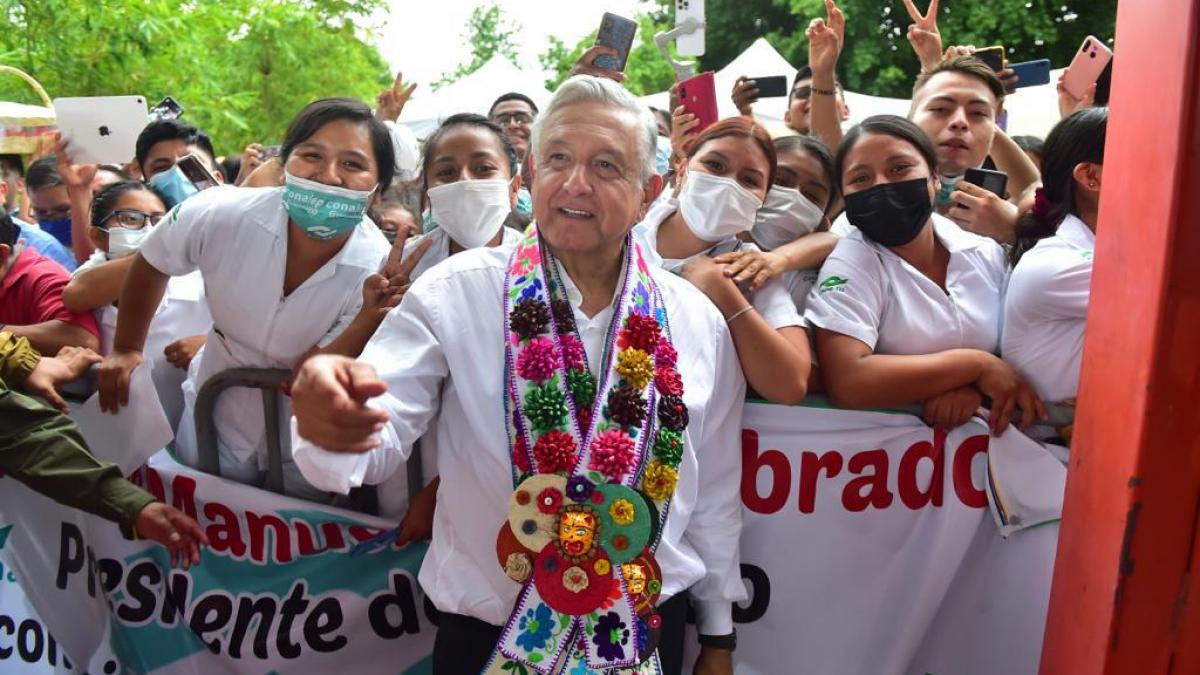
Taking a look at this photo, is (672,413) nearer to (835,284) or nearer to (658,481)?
(658,481)

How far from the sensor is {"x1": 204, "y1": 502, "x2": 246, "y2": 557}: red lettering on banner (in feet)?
9.69

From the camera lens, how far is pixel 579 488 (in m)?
2.12

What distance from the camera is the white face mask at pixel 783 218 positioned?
3.25 m

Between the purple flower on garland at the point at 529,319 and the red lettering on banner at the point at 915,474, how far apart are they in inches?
49.9

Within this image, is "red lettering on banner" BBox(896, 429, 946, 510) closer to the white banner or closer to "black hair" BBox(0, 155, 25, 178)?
the white banner

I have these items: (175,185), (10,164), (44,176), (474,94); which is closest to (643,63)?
(474,94)

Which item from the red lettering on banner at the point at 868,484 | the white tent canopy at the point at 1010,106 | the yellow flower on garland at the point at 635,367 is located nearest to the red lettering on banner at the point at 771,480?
the red lettering on banner at the point at 868,484

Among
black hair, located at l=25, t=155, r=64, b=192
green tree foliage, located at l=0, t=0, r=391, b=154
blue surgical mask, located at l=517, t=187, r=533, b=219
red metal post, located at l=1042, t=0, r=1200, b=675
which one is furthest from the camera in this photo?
green tree foliage, located at l=0, t=0, r=391, b=154

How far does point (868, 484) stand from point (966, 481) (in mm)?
288

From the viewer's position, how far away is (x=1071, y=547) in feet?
7.35

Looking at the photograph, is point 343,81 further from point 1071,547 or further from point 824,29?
point 1071,547

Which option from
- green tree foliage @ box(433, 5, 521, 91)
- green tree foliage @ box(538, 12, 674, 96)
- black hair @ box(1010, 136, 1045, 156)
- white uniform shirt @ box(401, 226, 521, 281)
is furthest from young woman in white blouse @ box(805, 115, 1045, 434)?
green tree foliage @ box(433, 5, 521, 91)

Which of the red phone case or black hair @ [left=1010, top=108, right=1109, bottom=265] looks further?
the red phone case

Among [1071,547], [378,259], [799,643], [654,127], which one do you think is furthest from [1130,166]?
[378,259]
